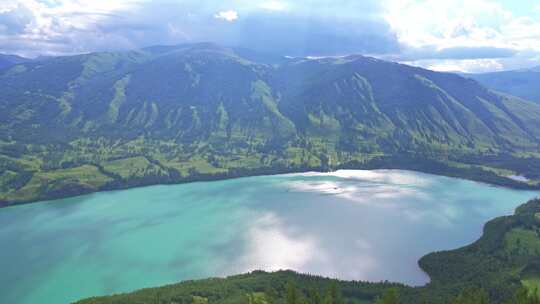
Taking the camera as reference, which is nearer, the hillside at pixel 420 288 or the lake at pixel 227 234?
the hillside at pixel 420 288

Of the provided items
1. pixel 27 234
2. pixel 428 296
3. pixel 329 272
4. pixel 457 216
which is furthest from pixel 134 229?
pixel 457 216

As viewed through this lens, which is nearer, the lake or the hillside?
the hillside

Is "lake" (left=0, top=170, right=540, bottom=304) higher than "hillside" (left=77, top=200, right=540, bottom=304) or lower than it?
lower

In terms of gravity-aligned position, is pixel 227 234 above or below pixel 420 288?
below

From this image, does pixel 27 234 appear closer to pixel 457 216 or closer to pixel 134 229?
pixel 134 229
